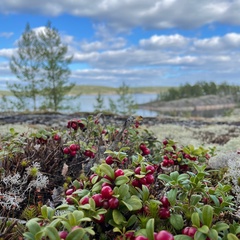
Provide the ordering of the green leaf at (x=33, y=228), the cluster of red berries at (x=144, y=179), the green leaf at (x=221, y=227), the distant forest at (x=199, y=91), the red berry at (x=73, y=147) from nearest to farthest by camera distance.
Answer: the green leaf at (x=33, y=228)
the green leaf at (x=221, y=227)
the cluster of red berries at (x=144, y=179)
the red berry at (x=73, y=147)
the distant forest at (x=199, y=91)

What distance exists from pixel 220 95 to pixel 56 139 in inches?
3091

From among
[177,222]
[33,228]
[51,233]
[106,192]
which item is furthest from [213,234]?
[33,228]

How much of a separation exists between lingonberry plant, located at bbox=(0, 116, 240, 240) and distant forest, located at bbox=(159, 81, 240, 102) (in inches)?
2824

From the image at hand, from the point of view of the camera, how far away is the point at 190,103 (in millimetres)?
70312

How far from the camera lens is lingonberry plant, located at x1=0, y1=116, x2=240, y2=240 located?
1.83 m

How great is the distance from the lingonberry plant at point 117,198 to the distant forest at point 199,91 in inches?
2824

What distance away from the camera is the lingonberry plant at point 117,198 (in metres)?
1.83

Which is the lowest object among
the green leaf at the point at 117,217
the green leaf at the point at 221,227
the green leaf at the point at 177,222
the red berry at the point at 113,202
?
the green leaf at the point at 177,222

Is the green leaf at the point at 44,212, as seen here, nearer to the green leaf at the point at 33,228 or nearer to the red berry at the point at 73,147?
the green leaf at the point at 33,228

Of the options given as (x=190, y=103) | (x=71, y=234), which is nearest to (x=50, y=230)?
(x=71, y=234)

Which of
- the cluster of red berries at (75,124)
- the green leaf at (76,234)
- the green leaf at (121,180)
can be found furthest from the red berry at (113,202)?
the cluster of red berries at (75,124)

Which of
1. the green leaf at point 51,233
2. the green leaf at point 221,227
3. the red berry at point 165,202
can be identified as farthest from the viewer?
the red berry at point 165,202

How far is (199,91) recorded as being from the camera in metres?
77.3

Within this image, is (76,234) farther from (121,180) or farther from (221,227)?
(221,227)
